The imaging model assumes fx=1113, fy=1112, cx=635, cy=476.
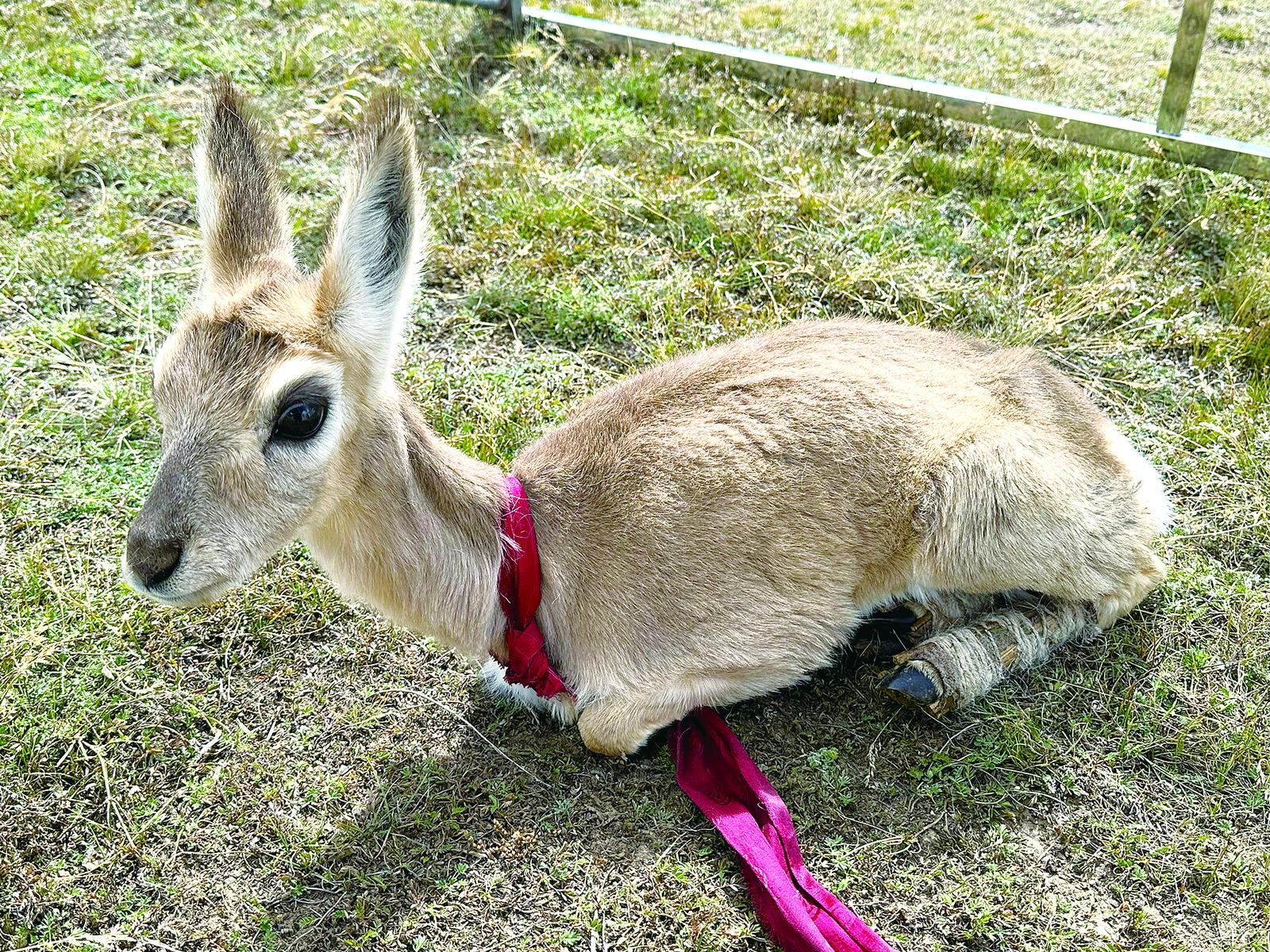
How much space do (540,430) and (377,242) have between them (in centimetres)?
178

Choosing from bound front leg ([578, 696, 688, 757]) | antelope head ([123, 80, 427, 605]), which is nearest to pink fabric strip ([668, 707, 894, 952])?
bound front leg ([578, 696, 688, 757])

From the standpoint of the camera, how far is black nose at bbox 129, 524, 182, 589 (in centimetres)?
302

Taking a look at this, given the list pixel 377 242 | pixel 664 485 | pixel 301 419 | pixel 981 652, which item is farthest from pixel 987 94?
pixel 301 419

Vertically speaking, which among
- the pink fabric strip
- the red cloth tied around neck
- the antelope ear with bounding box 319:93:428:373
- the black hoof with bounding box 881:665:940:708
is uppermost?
the antelope ear with bounding box 319:93:428:373

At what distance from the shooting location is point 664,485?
3.86 m

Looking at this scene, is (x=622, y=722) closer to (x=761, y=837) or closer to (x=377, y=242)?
(x=761, y=837)

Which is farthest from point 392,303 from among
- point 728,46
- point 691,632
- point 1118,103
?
point 1118,103

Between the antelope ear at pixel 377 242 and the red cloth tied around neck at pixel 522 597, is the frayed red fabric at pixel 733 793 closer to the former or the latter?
the red cloth tied around neck at pixel 522 597

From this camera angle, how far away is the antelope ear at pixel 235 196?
141 inches

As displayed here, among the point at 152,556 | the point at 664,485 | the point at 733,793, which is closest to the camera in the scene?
the point at 152,556

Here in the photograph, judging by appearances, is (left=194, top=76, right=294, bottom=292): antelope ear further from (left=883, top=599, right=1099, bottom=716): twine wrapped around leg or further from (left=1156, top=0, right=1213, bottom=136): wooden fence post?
(left=1156, top=0, right=1213, bottom=136): wooden fence post

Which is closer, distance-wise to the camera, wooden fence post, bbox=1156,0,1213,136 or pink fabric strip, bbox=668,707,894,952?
pink fabric strip, bbox=668,707,894,952

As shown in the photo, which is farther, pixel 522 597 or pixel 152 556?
pixel 522 597

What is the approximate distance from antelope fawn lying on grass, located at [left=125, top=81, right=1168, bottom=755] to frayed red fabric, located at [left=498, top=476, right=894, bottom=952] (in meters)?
0.07
